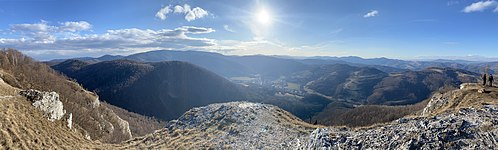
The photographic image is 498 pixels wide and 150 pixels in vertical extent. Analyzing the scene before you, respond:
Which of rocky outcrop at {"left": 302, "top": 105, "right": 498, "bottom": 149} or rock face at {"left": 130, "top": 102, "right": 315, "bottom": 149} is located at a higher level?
rocky outcrop at {"left": 302, "top": 105, "right": 498, "bottom": 149}

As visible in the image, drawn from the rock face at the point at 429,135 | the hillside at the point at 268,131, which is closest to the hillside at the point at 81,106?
the hillside at the point at 268,131

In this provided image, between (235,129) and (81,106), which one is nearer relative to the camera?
(235,129)

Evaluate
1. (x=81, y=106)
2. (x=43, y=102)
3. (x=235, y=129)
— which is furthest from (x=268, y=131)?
(x=81, y=106)

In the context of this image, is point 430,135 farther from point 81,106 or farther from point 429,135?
point 81,106

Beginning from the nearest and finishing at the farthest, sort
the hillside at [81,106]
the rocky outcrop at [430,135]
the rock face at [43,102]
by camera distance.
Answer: the rocky outcrop at [430,135], the rock face at [43,102], the hillside at [81,106]

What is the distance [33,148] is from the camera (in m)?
24.0

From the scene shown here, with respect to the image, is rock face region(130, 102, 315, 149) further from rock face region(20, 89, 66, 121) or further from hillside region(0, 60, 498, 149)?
rock face region(20, 89, 66, 121)

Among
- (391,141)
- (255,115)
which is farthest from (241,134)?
(391,141)

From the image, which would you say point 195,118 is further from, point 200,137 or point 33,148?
point 33,148

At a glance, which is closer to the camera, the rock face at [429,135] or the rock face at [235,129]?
the rock face at [429,135]

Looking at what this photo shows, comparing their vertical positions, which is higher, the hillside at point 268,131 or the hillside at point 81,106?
the hillside at point 268,131

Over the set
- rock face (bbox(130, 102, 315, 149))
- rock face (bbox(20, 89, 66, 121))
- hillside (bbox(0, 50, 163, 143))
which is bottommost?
hillside (bbox(0, 50, 163, 143))

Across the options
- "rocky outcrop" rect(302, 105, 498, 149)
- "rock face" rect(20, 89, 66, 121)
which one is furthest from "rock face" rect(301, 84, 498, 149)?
"rock face" rect(20, 89, 66, 121)

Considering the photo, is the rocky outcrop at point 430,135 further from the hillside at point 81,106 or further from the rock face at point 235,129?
the hillside at point 81,106
